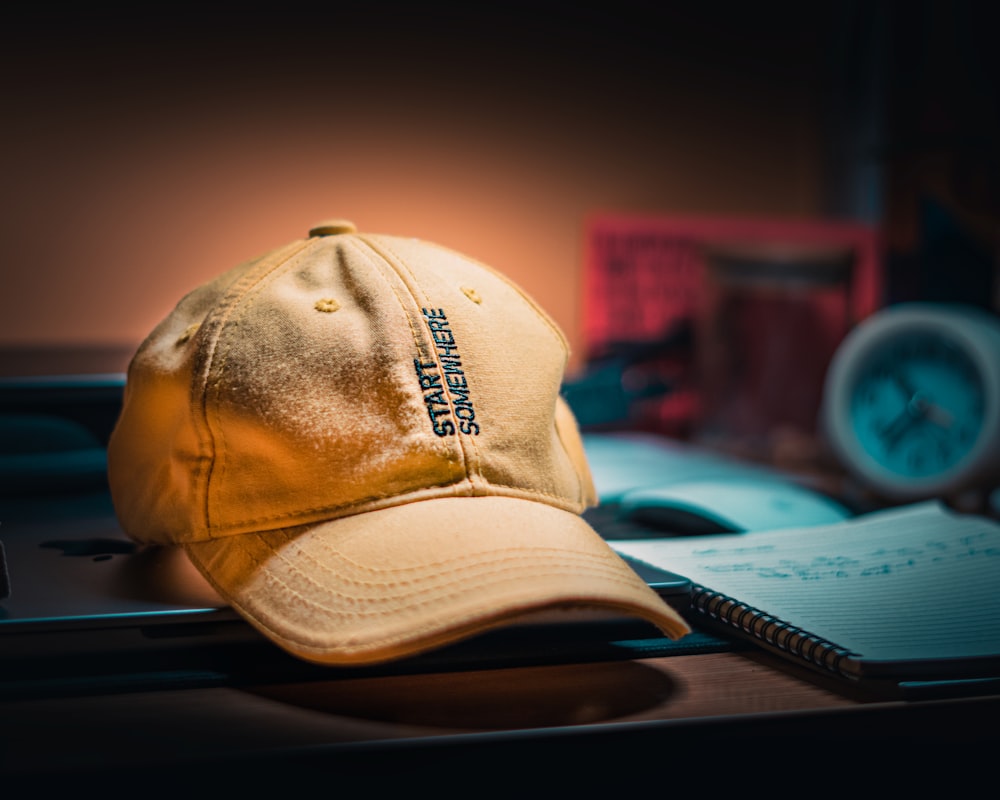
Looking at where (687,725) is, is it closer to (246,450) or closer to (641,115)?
(246,450)

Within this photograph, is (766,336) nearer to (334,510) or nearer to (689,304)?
(689,304)

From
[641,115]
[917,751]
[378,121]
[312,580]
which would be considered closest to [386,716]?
[312,580]

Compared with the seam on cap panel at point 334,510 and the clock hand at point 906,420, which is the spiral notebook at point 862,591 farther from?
the clock hand at point 906,420

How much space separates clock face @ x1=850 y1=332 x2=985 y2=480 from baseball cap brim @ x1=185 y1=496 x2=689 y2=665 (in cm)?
68

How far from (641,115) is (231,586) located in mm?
1258

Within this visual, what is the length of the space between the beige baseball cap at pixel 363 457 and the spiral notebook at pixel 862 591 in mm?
67

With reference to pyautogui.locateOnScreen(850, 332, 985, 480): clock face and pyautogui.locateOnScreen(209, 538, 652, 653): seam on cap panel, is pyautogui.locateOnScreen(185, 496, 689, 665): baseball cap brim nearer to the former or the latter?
pyautogui.locateOnScreen(209, 538, 652, 653): seam on cap panel

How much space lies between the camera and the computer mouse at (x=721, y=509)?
0.57 m

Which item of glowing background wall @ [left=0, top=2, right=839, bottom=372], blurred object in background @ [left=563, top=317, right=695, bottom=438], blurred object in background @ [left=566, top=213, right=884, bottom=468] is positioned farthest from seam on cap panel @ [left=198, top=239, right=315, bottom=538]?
blurred object in background @ [left=566, top=213, right=884, bottom=468]

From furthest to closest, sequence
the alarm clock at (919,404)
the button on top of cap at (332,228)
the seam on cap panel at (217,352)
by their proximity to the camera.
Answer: the alarm clock at (919,404), the button on top of cap at (332,228), the seam on cap panel at (217,352)

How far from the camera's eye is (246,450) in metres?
0.38

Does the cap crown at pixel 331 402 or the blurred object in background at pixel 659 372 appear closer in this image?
the cap crown at pixel 331 402

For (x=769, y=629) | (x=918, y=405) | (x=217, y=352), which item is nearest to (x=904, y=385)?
(x=918, y=405)

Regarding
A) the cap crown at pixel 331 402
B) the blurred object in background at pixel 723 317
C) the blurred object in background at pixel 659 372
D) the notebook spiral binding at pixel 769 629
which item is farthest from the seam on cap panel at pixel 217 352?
the blurred object in background at pixel 723 317
